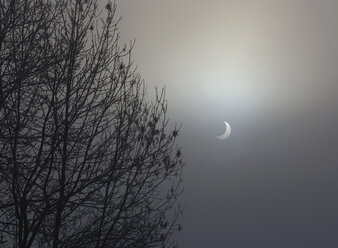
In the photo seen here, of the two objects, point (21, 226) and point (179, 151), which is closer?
point (21, 226)

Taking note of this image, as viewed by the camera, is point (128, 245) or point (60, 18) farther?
point (60, 18)

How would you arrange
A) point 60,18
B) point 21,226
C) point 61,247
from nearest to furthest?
point 21,226
point 61,247
point 60,18

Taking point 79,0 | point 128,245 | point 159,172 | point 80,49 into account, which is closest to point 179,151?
point 159,172

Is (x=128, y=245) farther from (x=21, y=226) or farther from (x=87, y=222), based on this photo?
(x=21, y=226)

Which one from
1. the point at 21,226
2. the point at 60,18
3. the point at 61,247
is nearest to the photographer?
the point at 21,226

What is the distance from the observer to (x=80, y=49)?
9.30m

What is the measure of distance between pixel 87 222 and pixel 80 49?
2895mm

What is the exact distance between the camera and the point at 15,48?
356 inches

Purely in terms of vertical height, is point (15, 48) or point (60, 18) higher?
point (60, 18)

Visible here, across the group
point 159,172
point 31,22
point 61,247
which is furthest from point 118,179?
point 31,22

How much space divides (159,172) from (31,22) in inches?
128

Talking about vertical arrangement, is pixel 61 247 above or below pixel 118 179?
below

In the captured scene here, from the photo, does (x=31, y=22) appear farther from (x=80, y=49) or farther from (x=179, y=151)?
(x=179, y=151)

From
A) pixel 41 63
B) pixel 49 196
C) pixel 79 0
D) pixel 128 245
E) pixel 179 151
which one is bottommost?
pixel 128 245
